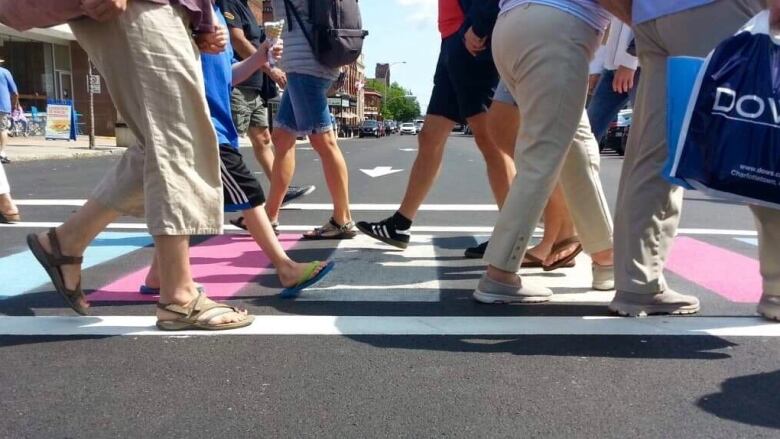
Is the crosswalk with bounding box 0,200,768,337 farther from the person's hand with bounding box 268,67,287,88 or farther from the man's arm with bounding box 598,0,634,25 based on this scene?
the man's arm with bounding box 598,0,634,25

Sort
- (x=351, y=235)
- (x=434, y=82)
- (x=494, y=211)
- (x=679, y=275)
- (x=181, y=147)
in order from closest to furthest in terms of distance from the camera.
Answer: (x=181, y=147), (x=679, y=275), (x=434, y=82), (x=351, y=235), (x=494, y=211)

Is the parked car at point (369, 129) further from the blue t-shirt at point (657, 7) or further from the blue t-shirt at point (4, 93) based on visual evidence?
the blue t-shirt at point (657, 7)

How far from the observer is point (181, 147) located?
247cm

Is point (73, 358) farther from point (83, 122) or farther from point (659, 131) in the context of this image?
point (83, 122)

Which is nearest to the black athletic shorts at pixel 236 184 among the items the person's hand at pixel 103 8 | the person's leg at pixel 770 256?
the person's hand at pixel 103 8

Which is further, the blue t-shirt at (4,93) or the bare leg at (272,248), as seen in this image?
the blue t-shirt at (4,93)

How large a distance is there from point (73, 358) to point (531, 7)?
218cm

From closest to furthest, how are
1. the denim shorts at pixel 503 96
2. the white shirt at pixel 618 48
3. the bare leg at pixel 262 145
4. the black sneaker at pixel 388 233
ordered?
the denim shorts at pixel 503 96 < the white shirt at pixel 618 48 < the black sneaker at pixel 388 233 < the bare leg at pixel 262 145

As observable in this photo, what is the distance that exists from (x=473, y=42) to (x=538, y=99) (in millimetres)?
804

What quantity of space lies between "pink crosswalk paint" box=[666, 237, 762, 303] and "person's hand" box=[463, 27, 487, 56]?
160cm

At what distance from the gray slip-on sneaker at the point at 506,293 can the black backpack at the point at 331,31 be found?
1.97 meters

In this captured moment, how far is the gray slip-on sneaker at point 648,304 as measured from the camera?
8.96ft

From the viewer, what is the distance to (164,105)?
2420 mm

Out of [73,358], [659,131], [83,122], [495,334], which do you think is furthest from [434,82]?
[83,122]
